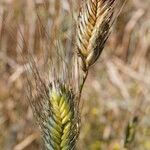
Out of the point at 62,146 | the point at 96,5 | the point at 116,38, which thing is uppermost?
the point at 96,5

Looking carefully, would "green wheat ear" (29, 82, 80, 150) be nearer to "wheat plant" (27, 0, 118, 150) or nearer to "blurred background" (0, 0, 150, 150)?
"wheat plant" (27, 0, 118, 150)

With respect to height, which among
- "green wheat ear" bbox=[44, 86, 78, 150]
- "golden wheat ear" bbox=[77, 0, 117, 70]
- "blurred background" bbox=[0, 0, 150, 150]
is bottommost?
"blurred background" bbox=[0, 0, 150, 150]

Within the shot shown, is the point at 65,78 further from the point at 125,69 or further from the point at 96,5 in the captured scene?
the point at 125,69

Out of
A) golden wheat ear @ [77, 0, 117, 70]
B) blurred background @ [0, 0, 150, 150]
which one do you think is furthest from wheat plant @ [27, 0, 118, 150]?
blurred background @ [0, 0, 150, 150]

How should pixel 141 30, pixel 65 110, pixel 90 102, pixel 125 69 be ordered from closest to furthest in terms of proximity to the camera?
pixel 65 110 → pixel 90 102 → pixel 125 69 → pixel 141 30

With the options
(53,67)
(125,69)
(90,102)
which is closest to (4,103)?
(90,102)

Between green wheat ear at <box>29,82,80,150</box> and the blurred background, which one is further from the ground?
green wheat ear at <box>29,82,80,150</box>

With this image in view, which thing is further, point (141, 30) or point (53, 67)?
point (141, 30)

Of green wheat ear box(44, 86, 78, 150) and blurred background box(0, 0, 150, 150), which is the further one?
blurred background box(0, 0, 150, 150)
